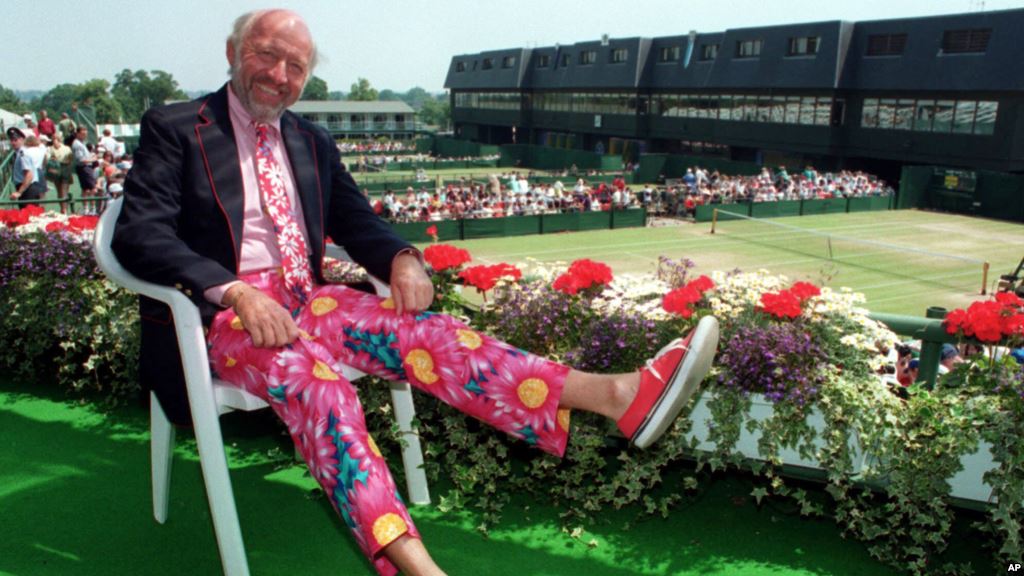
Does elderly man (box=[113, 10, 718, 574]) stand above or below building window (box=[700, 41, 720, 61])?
below

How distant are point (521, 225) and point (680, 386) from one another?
23743 mm

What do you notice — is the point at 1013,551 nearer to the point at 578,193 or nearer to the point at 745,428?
the point at 745,428

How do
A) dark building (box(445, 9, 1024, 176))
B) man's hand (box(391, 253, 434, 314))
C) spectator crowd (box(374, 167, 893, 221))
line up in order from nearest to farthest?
man's hand (box(391, 253, 434, 314)) < spectator crowd (box(374, 167, 893, 221)) < dark building (box(445, 9, 1024, 176))

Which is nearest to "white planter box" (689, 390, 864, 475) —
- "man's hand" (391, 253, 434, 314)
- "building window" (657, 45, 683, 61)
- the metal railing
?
the metal railing

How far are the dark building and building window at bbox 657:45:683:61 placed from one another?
0.10 m

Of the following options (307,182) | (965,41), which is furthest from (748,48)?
(307,182)

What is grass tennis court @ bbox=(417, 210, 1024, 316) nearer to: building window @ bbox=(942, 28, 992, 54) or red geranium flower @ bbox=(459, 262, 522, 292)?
building window @ bbox=(942, 28, 992, 54)

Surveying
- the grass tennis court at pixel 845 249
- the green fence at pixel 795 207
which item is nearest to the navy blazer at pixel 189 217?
the grass tennis court at pixel 845 249

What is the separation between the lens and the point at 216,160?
105 inches

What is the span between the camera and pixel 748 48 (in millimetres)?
45594

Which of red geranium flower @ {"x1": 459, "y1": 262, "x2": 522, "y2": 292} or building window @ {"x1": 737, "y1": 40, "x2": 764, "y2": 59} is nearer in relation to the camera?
red geranium flower @ {"x1": 459, "y1": 262, "x2": 522, "y2": 292}

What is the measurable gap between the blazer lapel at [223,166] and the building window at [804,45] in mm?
43749

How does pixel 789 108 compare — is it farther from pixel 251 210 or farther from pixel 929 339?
pixel 251 210

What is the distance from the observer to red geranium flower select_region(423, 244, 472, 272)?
3.82 metres
